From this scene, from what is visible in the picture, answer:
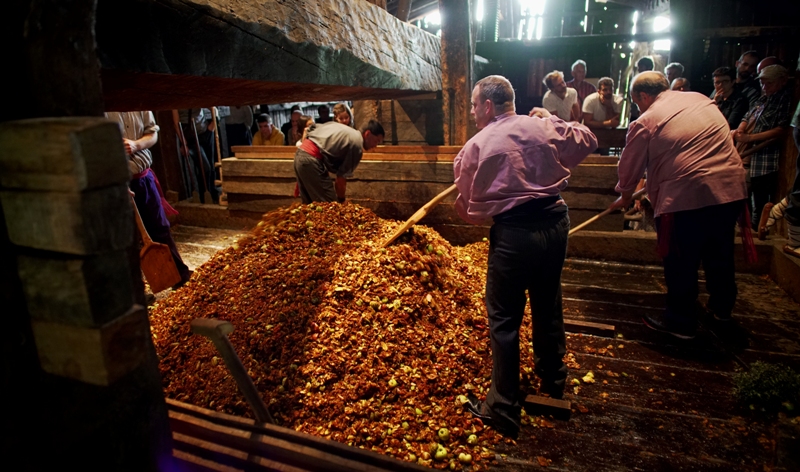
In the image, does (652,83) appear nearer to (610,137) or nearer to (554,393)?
(554,393)

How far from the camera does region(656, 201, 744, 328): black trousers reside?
3457mm

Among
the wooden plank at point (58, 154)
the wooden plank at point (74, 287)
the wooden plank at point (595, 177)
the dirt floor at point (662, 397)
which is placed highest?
the wooden plank at point (58, 154)

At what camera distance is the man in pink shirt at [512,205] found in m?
2.56

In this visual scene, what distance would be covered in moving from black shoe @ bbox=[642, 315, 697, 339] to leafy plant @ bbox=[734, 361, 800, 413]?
702 mm

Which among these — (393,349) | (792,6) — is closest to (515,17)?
(792,6)

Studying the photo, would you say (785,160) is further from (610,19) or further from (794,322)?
(610,19)

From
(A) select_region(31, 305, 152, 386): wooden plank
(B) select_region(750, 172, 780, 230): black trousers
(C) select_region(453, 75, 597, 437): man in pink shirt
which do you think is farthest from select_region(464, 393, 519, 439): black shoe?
(B) select_region(750, 172, 780, 230): black trousers

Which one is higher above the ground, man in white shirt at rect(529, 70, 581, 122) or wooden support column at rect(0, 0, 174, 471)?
man in white shirt at rect(529, 70, 581, 122)

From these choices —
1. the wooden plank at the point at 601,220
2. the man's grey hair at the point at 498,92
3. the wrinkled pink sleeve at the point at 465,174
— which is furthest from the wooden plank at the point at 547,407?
the wooden plank at the point at 601,220

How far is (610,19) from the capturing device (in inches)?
642

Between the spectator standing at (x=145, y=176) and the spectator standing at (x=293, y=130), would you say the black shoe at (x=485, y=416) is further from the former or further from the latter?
the spectator standing at (x=293, y=130)

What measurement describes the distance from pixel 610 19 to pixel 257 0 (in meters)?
17.8

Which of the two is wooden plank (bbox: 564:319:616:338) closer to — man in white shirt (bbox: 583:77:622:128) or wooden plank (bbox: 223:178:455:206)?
wooden plank (bbox: 223:178:455:206)

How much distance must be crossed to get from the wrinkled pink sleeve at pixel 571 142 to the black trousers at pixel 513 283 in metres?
0.35
